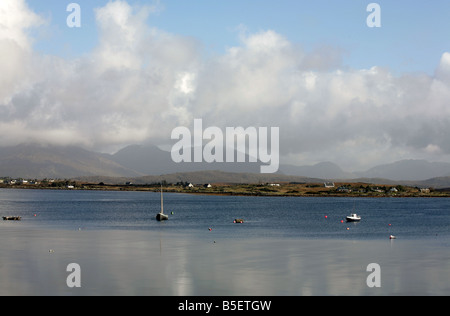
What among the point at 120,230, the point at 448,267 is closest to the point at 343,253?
the point at 448,267

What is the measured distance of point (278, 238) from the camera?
91.6 meters

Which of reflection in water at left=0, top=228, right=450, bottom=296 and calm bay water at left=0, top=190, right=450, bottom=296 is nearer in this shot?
reflection in water at left=0, top=228, right=450, bottom=296

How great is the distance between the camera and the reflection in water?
47.8 metres

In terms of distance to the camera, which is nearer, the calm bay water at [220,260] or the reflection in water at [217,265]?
the reflection in water at [217,265]

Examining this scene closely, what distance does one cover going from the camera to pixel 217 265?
60.1 m

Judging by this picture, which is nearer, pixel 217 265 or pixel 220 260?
pixel 217 265

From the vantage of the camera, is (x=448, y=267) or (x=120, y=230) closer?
(x=448, y=267)

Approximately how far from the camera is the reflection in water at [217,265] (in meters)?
47.8
